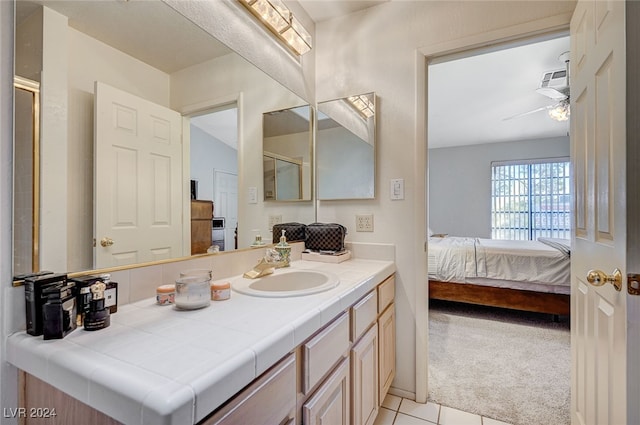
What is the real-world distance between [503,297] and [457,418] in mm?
1854

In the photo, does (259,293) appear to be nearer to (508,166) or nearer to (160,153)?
(160,153)

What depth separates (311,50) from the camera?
78.7 inches

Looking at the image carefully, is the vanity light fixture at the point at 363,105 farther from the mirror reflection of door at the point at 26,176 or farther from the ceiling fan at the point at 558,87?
the ceiling fan at the point at 558,87

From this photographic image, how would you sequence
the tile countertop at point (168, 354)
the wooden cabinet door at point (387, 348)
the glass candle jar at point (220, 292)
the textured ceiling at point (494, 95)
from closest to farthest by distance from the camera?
the tile countertop at point (168, 354)
the glass candle jar at point (220, 292)
the wooden cabinet door at point (387, 348)
the textured ceiling at point (494, 95)

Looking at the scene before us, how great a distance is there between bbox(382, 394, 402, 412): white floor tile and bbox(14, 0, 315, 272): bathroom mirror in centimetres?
128

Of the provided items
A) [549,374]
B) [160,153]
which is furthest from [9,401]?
[549,374]

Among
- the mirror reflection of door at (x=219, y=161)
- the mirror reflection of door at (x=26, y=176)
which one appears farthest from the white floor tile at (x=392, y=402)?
the mirror reflection of door at (x=26, y=176)

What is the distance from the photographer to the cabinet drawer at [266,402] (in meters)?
0.58

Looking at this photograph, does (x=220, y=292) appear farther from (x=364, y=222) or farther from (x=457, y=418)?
(x=457, y=418)

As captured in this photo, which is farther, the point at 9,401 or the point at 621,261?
the point at 621,261

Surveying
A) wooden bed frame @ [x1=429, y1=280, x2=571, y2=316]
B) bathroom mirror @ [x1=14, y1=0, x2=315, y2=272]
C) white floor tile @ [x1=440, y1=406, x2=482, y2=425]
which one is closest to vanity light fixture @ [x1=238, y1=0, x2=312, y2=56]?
bathroom mirror @ [x1=14, y1=0, x2=315, y2=272]

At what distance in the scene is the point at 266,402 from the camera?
2.24 feet

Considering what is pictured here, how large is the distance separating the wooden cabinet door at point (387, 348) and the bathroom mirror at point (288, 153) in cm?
90

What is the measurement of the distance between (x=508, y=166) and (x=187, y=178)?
20.1 ft
